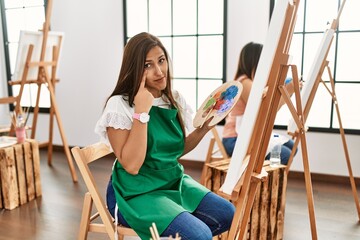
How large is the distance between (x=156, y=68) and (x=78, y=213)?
1.58m

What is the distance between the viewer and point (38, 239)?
229 centimetres

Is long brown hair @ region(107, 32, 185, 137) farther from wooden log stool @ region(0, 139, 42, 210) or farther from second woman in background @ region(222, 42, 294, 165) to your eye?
wooden log stool @ region(0, 139, 42, 210)

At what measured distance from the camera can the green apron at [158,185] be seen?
1415mm

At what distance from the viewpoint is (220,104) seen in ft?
5.07

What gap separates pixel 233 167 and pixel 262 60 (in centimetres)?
36

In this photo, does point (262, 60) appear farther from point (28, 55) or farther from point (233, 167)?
point (28, 55)

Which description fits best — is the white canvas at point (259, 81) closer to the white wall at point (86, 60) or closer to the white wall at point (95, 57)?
the white wall at point (95, 57)

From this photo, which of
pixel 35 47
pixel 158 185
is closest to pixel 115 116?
pixel 158 185

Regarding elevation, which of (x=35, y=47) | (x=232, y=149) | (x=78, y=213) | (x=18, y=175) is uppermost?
(x=35, y=47)

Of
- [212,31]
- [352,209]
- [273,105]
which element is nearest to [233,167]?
[273,105]

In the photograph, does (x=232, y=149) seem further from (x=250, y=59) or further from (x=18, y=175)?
(x=18, y=175)

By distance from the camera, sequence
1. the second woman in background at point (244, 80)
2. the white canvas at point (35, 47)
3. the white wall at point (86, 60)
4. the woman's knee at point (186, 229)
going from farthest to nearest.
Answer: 1. the white wall at point (86, 60)
2. the white canvas at point (35, 47)
3. the second woman in background at point (244, 80)
4. the woman's knee at point (186, 229)

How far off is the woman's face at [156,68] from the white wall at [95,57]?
200 cm

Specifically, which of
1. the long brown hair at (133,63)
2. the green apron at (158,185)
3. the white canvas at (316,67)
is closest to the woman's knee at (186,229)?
the green apron at (158,185)
